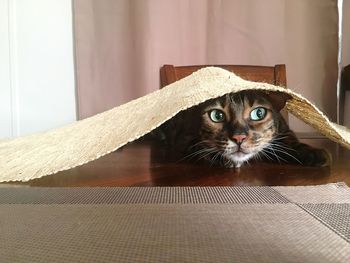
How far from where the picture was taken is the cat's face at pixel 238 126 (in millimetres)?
906

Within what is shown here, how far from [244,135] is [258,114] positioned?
0.41 ft

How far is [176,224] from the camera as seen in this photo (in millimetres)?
393

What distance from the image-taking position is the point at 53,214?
1.46 ft

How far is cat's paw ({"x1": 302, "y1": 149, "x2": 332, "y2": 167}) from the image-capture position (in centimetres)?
87

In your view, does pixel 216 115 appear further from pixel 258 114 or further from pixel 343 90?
pixel 343 90

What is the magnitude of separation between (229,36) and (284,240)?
5.49ft

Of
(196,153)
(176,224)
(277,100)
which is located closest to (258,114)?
(277,100)

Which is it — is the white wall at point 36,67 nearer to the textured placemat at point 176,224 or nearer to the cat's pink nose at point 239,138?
the cat's pink nose at point 239,138

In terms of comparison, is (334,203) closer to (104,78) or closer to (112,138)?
(112,138)

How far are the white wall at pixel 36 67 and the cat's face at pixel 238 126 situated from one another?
3.72ft

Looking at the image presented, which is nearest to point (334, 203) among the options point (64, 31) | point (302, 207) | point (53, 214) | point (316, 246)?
point (302, 207)

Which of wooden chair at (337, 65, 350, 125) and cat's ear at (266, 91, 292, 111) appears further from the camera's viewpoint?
wooden chair at (337, 65, 350, 125)

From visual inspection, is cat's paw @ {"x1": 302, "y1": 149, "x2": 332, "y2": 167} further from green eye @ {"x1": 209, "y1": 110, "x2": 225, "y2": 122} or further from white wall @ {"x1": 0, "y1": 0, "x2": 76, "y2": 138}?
white wall @ {"x1": 0, "y1": 0, "x2": 76, "y2": 138}

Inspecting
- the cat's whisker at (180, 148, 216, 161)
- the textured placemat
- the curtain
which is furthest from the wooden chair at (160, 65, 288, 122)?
the textured placemat
